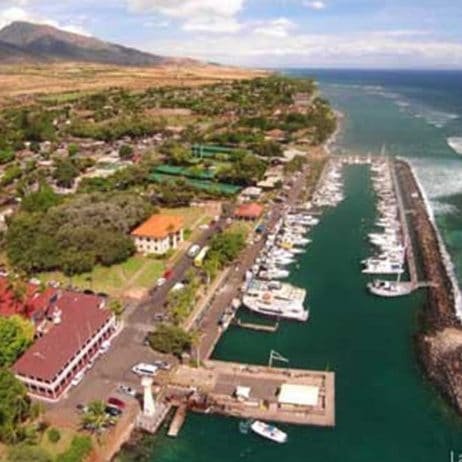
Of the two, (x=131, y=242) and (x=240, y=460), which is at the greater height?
(x=131, y=242)

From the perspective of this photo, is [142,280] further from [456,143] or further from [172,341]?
[456,143]

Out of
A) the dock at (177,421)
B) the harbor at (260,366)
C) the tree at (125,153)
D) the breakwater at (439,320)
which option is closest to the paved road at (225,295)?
the harbor at (260,366)

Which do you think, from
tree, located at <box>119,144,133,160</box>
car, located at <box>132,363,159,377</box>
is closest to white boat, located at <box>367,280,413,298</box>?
car, located at <box>132,363,159,377</box>

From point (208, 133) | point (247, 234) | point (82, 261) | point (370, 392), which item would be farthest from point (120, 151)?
point (370, 392)

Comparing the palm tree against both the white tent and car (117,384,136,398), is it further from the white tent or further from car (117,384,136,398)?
the white tent

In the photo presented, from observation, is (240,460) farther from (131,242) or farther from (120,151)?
(120,151)
